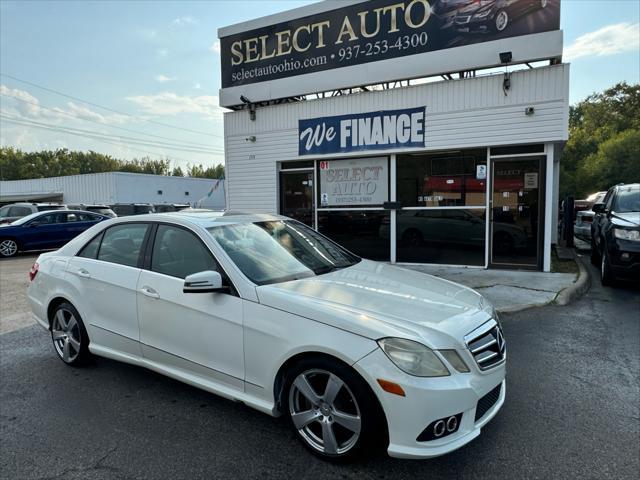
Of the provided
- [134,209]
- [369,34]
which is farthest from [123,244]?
[134,209]

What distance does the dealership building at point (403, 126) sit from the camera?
340 inches

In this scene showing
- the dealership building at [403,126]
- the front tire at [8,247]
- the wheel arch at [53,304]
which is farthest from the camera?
the front tire at [8,247]

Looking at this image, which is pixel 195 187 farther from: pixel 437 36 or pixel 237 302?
pixel 237 302

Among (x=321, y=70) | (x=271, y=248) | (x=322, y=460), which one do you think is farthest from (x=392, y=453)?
(x=321, y=70)

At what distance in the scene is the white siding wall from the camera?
27.6ft

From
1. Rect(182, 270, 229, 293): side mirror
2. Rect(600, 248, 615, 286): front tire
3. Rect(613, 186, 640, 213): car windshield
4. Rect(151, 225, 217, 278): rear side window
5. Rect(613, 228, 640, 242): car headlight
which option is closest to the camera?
Rect(182, 270, 229, 293): side mirror

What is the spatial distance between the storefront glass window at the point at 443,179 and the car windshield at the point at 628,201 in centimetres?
232

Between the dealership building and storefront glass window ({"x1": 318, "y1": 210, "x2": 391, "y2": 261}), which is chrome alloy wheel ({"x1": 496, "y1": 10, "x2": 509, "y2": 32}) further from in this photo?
storefront glass window ({"x1": 318, "y1": 210, "x2": 391, "y2": 261})

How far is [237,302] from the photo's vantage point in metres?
3.04

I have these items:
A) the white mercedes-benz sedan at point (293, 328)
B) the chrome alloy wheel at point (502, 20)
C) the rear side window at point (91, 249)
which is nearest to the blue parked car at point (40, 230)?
the rear side window at point (91, 249)

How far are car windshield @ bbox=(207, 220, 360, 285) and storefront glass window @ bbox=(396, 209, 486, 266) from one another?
5.65 meters

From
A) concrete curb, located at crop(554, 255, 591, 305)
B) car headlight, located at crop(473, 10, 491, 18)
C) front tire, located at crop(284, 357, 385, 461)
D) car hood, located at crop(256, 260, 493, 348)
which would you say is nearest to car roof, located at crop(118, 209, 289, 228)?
car hood, located at crop(256, 260, 493, 348)

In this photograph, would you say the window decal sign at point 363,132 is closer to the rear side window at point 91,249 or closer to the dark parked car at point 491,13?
the dark parked car at point 491,13

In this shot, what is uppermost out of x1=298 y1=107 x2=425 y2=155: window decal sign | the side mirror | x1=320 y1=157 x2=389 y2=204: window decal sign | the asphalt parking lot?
x1=298 y1=107 x2=425 y2=155: window decal sign
